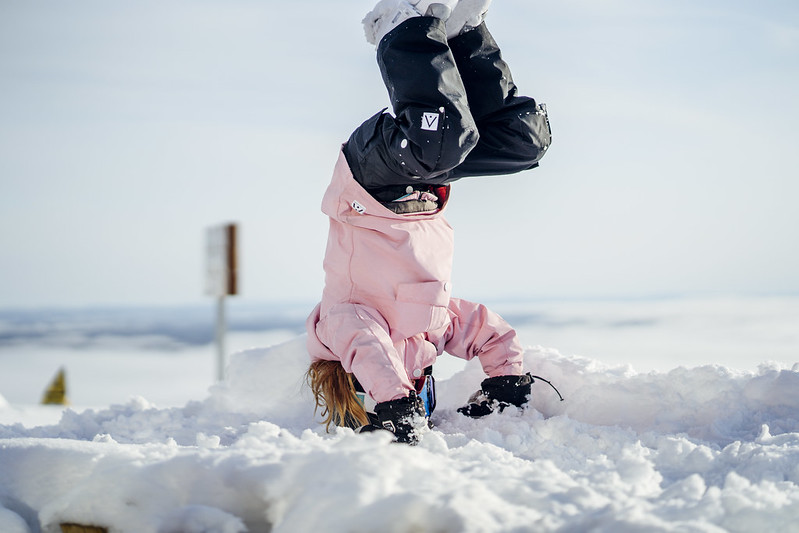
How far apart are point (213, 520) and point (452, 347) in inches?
50.8

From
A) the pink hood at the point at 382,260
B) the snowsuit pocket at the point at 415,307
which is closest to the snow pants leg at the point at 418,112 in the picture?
the pink hood at the point at 382,260

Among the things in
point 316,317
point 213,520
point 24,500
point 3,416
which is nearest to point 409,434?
point 316,317

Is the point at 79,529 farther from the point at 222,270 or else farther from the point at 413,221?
the point at 222,270

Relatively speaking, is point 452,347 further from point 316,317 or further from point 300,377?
point 300,377

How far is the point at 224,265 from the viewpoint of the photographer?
4.70 m

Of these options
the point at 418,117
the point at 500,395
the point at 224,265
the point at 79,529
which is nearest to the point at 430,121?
the point at 418,117

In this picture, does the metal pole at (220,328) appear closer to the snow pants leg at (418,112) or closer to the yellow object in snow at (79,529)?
the snow pants leg at (418,112)

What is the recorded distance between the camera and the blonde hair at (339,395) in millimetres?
1998

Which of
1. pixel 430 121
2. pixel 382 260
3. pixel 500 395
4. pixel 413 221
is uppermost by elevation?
pixel 430 121

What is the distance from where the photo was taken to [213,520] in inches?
41.5

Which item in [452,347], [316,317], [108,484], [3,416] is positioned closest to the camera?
[108,484]

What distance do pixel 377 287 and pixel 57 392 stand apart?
3.51 meters

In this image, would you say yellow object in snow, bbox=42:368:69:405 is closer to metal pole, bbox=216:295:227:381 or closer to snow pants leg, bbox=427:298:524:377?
metal pole, bbox=216:295:227:381

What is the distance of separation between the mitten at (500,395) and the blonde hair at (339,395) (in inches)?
15.8
